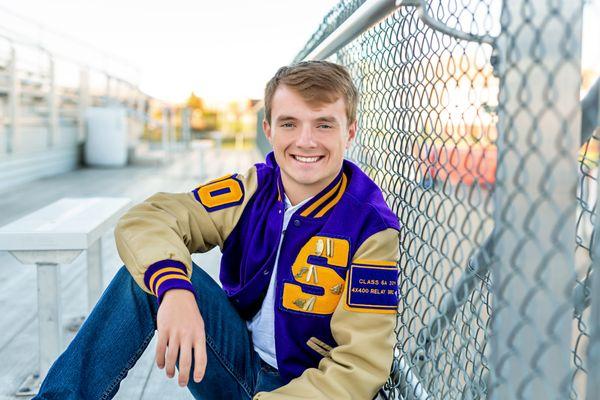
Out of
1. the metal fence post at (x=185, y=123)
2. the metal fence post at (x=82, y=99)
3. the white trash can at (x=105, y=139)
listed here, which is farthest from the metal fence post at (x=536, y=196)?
the metal fence post at (x=185, y=123)

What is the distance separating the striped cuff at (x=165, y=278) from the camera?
145 cm

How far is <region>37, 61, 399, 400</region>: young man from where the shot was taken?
4.58ft

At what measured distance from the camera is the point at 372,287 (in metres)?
1.42

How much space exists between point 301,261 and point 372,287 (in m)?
0.18

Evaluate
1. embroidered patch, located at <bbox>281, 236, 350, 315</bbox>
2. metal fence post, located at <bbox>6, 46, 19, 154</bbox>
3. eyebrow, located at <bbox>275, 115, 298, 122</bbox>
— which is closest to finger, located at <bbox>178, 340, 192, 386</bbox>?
embroidered patch, located at <bbox>281, 236, 350, 315</bbox>

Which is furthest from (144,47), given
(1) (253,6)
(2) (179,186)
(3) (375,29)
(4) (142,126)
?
(3) (375,29)

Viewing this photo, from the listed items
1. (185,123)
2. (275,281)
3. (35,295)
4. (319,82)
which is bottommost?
(35,295)

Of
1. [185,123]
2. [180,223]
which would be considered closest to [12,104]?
[185,123]

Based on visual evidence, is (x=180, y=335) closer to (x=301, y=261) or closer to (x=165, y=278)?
(x=165, y=278)

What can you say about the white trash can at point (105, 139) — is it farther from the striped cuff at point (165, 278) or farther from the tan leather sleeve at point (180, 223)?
the striped cuff at point (165, 278)

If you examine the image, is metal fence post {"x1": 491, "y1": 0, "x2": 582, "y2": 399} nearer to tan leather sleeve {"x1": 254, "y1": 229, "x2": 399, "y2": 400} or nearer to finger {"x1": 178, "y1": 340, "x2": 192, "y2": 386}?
tan leather sleeve {"x1": 254, "y1": 229, "x2": 399, "y2": 400}

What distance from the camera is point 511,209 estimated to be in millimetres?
793

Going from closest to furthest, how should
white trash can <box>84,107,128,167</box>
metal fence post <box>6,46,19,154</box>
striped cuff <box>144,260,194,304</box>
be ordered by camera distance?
striped cuff <box>144,260,194,304</box>, metal fence post <box>6,46,19,154</box>, white trash can <box>84,107,128,167</box>

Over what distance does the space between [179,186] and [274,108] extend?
22.8 feet
